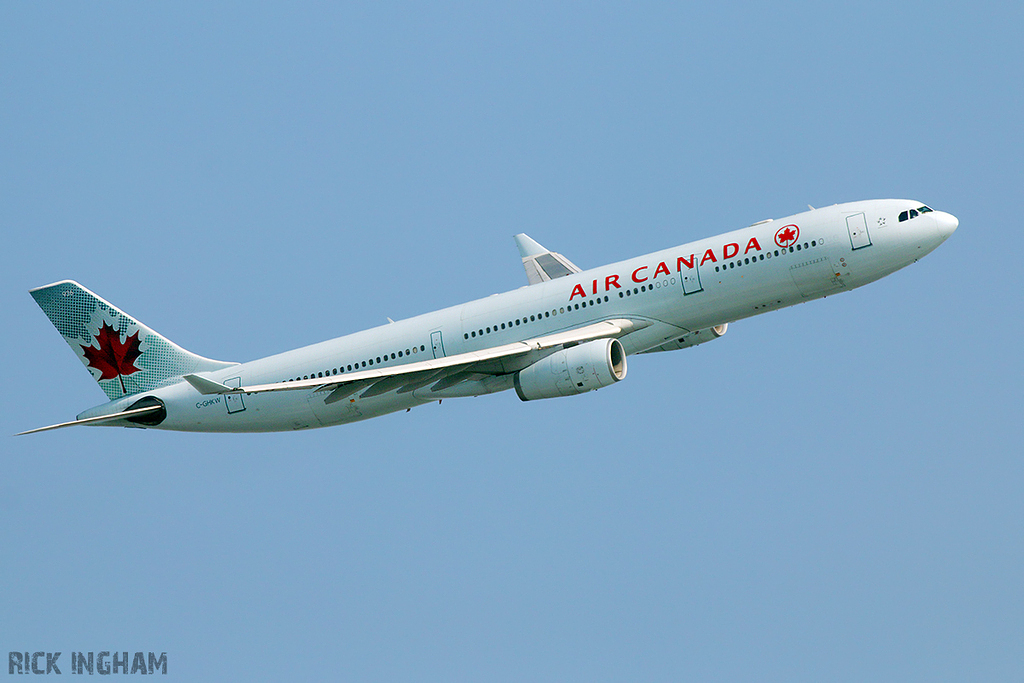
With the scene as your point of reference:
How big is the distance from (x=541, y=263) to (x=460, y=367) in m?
14.0

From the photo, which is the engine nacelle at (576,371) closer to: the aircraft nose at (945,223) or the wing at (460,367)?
the wing at (460,367)

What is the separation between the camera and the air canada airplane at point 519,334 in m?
50.2

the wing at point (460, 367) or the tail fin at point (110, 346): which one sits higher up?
the tail fin at point (110, 346)

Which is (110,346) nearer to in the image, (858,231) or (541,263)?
(541,263)

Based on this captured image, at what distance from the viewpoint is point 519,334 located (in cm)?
5406

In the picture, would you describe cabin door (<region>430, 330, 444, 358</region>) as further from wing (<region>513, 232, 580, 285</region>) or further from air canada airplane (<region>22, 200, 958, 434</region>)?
wing (<region>513, 232, 580, 285</region>)

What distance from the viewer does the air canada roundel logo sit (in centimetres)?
5053

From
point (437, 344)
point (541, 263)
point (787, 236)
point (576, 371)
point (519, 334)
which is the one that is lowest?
point (576, 371)

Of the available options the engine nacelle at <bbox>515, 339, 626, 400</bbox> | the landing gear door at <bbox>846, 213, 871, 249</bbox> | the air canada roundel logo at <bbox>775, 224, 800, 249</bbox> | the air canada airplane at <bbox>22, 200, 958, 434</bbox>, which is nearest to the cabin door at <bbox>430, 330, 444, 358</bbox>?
the air canada airplane at <bbox>22, 200, 958, 434</bbox>

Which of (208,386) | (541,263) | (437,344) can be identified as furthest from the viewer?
(541,263)

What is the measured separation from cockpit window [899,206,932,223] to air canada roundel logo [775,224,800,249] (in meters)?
4.35

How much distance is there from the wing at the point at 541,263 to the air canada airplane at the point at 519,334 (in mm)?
8889

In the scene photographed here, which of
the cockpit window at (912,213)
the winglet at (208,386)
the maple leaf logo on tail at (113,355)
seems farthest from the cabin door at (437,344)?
the cockpit window at (912,213)

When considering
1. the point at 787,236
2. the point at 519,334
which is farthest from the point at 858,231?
A: the point at 519,334
